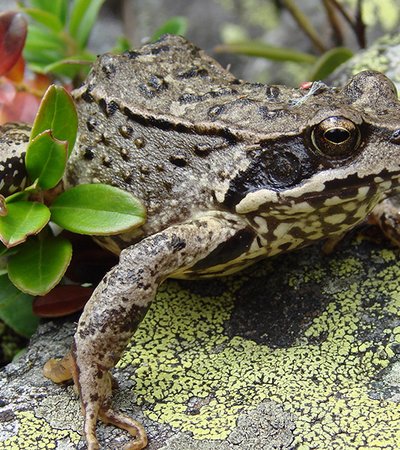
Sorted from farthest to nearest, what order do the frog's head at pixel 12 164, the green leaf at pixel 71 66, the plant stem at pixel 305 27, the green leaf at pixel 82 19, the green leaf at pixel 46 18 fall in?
the plant stem at pixel 305 27 < the green leaf at pixel 82 19 < the green leaf at pixel 46 18 < the green leaf at pixel 71 66 < the frog's head at pixel 12 164

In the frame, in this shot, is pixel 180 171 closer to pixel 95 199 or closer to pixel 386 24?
pixel 95 199

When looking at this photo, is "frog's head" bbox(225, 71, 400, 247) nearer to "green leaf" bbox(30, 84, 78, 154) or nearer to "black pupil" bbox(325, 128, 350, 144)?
"black pupil" bbox(325, 128, 350, 144)

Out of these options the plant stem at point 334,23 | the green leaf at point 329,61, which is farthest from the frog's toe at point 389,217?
the plant stem at point 334,23

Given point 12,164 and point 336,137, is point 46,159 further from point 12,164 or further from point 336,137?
point 336,137

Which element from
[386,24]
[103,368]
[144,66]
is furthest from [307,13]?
[103,368]

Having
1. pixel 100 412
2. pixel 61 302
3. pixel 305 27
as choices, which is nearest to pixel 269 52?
pixel 305 27

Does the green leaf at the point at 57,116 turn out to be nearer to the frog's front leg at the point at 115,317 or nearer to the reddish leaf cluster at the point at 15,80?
the frog's front leg at the point at 115,317

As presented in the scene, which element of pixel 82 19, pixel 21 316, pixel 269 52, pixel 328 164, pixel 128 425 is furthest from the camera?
pixel 269 52
